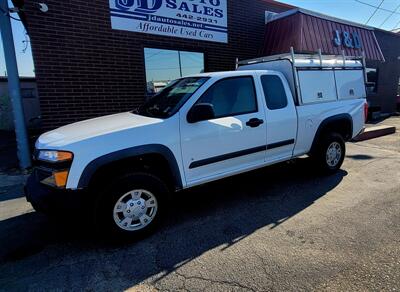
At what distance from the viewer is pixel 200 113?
3.59 metres

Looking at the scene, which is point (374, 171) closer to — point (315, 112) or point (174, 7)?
point (315, 112)

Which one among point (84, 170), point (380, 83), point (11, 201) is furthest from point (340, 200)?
point (380, 83)

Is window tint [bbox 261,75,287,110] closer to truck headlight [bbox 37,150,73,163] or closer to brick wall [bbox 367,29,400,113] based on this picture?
truck headlight [bbox 37,150,73,163]

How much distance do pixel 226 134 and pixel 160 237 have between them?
1.51 metres

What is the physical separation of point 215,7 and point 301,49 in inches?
105

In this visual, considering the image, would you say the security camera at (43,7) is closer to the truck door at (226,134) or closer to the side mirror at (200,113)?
the truck door at (226,134)

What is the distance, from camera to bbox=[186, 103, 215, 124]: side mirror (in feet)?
11.7

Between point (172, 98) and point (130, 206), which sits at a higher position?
point (172, 98)

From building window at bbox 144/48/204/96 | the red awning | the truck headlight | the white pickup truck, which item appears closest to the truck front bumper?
the white pickup truck

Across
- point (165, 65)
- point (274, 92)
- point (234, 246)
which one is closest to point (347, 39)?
point (165, 65)

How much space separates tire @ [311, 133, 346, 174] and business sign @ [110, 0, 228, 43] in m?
4.72

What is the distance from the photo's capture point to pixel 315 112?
4996 mm

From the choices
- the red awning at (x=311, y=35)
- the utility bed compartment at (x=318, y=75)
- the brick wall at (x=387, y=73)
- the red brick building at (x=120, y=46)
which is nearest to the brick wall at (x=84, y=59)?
the red brick building at (x=120, y=46)

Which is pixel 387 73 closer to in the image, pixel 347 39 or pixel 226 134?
pixel 347 39
